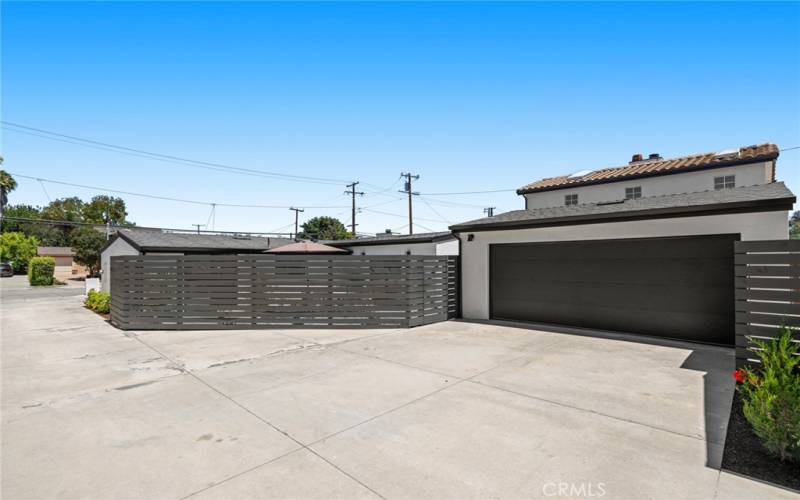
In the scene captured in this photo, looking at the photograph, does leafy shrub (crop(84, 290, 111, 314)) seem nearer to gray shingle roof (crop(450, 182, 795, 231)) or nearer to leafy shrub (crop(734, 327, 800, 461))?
gray shingle roof (crop(450, 182, 795, 231))

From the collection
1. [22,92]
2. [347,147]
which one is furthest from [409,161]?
[22,92]

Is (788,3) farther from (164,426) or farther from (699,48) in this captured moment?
(164,426)

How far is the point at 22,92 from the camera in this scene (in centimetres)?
1350

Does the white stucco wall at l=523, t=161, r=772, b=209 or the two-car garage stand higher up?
the white stucco wall at l=523, t=161, r=772, b=209

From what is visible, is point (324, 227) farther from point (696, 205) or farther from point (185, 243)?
point (696, 205)

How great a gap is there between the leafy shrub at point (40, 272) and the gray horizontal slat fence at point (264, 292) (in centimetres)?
2695

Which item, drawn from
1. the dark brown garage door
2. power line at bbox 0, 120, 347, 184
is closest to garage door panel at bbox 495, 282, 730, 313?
the dark brown garage door

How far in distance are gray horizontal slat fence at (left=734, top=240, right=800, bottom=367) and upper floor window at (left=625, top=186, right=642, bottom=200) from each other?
14018 mm

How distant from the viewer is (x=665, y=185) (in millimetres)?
16953

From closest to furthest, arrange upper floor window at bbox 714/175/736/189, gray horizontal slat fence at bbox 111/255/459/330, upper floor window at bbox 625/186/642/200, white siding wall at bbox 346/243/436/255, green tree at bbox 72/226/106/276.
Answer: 1. gray horizontal slat fence at bbox 111/255/459/330
2. white siding wall at bbox 346/243/436/255
3. upper floor window at bbox 714/175/736/189
4. upper floor window at bbox 625/186/642/200
5. green tree at bbox 72/226/106/276

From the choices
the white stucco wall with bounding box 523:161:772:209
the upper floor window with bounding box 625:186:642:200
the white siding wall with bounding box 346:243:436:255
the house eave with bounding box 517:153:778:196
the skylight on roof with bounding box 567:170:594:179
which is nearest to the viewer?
the white siding wall with bounding box 346:243:436:255

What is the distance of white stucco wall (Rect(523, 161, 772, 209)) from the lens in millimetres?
15492

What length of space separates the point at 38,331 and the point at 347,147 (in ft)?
45.4

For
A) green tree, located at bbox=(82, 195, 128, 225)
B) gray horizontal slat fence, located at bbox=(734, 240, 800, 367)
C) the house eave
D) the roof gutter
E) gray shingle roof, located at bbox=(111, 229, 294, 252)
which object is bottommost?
gray horizontal slat fence, located at bbox=(734, 240, 800, 367)
